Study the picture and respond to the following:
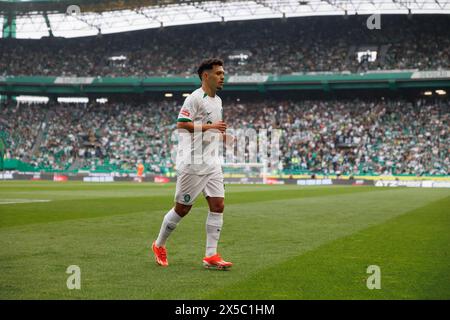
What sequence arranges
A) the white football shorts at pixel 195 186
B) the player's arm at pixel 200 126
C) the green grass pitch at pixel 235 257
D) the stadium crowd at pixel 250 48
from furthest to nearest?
the stadium crowd at pixel 250 48 → the white football shorts at pixel 195 186 → the player's arm at pixel 200 126 → the green grass pitch at pixel 235 257

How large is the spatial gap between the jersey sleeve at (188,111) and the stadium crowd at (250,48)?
50770 millimetres

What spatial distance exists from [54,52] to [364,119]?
3735 cm

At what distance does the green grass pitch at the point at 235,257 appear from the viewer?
5.84 meters

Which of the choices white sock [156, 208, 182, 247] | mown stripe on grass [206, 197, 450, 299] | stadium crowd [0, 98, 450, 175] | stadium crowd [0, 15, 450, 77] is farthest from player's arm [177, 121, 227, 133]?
stadium crowd [0, 15, 450, 77]

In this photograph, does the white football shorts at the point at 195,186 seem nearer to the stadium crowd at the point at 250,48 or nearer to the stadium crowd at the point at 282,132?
the stadium crowd at the point at 282,132

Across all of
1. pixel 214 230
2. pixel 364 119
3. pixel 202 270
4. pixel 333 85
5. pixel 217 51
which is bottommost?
pixel 202 270

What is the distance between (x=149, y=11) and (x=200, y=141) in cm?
5650

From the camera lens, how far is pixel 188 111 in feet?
24.7

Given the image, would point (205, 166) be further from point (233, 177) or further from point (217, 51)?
point (217, 51)

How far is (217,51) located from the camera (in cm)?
Answer: 6306

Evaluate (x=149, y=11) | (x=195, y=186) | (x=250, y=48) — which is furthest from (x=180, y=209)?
(x=149, y=11)

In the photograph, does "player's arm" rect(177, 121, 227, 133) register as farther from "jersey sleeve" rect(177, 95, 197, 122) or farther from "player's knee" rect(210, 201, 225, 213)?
"player's knee" rect(210, 201, 225, 213)

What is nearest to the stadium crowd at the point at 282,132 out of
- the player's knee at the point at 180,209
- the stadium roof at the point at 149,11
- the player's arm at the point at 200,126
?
the stadium roof at the point at 149,11
